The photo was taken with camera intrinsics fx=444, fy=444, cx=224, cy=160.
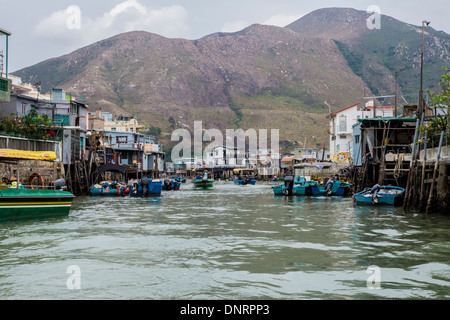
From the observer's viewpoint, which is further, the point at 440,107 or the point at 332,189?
the point at 332,189

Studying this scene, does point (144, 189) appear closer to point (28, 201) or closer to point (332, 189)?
point (332, 189)

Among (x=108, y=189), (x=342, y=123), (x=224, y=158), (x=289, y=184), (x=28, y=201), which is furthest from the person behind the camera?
(x=224, y=158)

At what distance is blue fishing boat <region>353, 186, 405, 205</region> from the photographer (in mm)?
29969

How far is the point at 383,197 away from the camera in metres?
30.2

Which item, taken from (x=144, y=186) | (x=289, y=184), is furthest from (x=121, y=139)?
(x=289, y=184)

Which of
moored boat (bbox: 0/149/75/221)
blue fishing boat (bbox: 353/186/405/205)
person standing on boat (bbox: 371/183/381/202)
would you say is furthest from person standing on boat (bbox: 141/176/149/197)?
person standing on boat (bbox: 371/183/381/202)

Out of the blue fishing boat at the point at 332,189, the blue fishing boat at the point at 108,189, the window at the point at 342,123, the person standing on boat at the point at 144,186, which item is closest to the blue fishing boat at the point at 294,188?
the blue fishing boat at the point at 332,189

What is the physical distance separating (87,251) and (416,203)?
66.2 feet

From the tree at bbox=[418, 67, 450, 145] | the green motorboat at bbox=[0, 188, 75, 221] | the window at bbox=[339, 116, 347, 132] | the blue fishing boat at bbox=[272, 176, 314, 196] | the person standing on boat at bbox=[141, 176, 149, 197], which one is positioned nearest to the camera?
the green motorboat at bbox=[0, 188, 75, 221]

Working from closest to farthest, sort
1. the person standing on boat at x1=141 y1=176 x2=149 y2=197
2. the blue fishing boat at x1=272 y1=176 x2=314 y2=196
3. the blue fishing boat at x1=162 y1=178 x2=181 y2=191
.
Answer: the person standing on boat at x1=141 y1=176 x2=149 y2=197, the blue fishing boat at x1=272 y1=176 x2=314 y2=196, the blue fishing boat at x1=162 y1=178 x2=181 y2=191

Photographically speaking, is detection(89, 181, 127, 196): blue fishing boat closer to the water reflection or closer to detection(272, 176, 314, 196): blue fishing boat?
detection(272, 176, 314, 196): blue fishing boat

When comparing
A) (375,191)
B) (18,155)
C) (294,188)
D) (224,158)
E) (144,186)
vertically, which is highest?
(224,158)

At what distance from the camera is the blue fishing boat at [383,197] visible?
30.0 meters

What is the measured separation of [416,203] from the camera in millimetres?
26453
